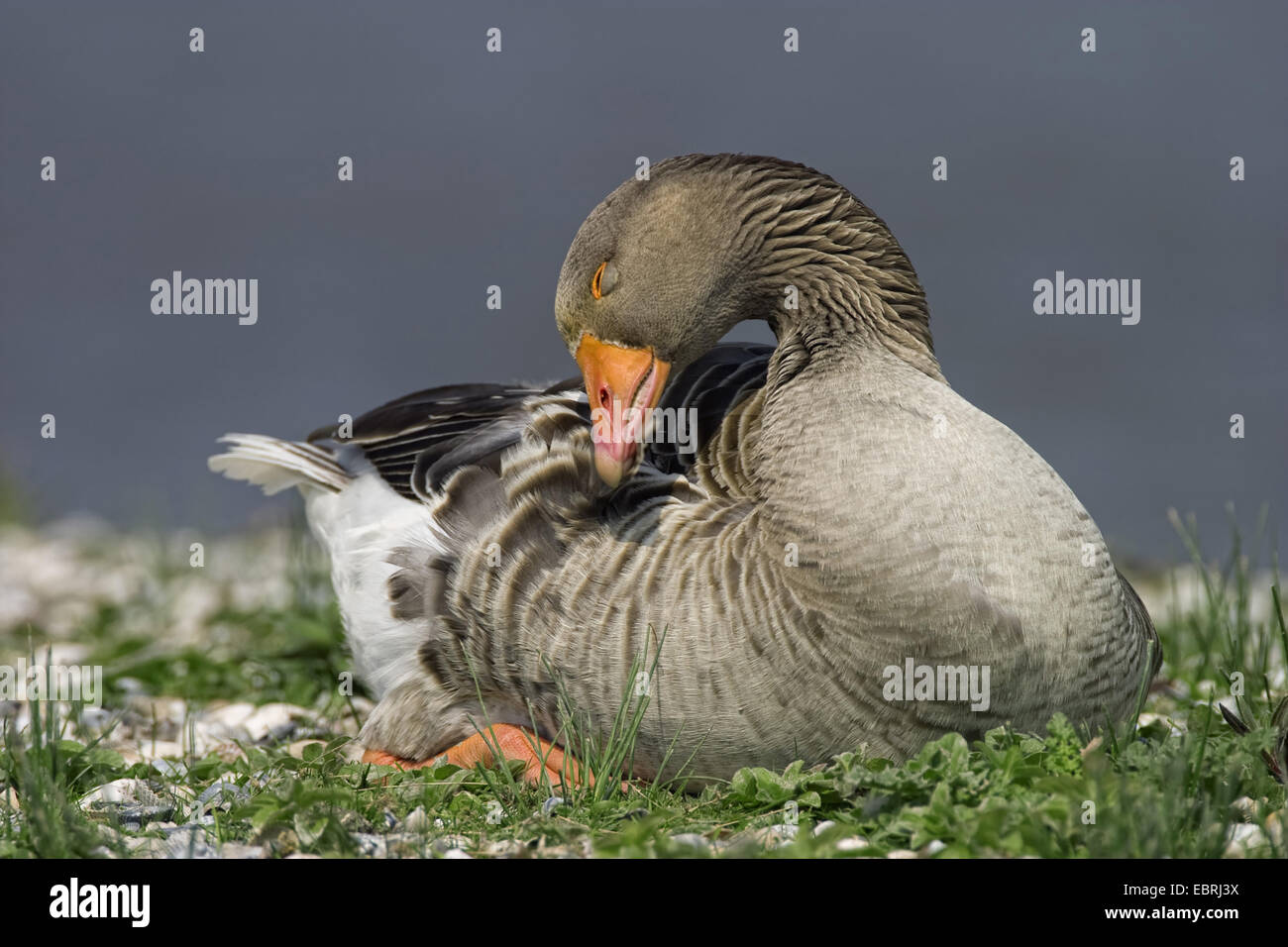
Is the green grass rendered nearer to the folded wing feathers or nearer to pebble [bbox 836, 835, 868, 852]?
pebble [bbox 836, 835, 868, 852]

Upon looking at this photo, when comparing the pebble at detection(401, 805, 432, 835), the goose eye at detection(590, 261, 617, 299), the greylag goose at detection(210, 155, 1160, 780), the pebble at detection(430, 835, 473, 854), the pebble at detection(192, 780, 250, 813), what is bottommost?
the pebble at detection(430, 835, 473, 854)

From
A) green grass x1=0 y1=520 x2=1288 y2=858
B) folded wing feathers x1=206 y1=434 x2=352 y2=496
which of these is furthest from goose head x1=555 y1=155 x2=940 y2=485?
folded wing feathers x1=206 y1=434 x2=352 y2=496

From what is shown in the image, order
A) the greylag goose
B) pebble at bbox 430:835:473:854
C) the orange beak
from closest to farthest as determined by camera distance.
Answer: pebble at bbox 430:835:473:854 < the greylag goose < the orange beak

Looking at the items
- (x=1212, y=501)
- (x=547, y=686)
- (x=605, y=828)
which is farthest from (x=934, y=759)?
(x=1212, y=501)

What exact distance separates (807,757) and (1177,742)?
136 cm

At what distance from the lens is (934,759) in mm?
4777

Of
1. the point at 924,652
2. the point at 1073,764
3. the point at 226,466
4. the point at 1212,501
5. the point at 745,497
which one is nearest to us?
the point at 1073,764

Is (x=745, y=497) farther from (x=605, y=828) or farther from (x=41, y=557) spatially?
(x=41, y=557)

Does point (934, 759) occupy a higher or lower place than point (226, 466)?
lower

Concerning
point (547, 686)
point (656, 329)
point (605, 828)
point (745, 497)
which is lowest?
point (605, 828)

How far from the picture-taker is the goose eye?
5.77 metres

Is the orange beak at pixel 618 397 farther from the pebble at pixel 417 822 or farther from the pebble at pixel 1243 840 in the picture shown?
the pebble at pixel 1243 840

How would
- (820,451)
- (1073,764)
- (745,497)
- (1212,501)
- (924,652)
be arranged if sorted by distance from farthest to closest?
(1212,501) < (745,497) < (820,451) < (924,652) < (1073,764)

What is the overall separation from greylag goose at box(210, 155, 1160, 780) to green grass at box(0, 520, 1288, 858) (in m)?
0.23
